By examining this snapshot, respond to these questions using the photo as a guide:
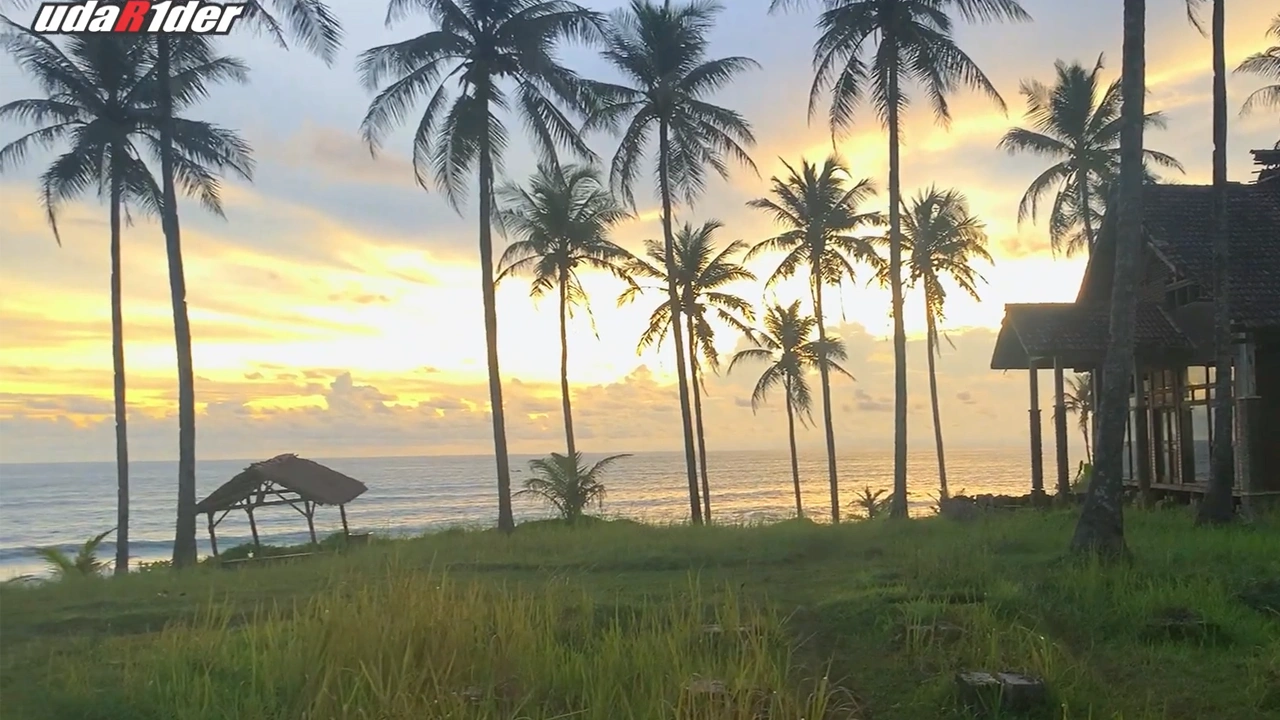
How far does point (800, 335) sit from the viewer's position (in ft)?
111

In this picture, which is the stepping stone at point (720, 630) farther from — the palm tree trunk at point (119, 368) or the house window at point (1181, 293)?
the palm tree trunk at point (119, 368)

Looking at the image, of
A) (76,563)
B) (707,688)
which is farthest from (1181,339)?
(76,563)

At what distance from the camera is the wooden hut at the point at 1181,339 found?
16.8m

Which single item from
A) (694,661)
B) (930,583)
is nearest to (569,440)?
(930,583)

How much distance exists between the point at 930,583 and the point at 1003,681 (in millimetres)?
3636

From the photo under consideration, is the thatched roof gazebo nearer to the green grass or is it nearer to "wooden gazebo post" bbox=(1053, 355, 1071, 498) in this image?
the green grass

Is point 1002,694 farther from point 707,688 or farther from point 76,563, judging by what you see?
point 76,563

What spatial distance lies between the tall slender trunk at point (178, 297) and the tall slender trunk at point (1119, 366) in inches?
616

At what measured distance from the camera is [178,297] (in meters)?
19.6

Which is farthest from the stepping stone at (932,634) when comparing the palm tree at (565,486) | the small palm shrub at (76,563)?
the palm tree at (565,486)

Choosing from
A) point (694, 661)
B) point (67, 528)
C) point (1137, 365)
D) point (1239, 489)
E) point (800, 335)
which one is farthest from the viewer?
point (67, 528)

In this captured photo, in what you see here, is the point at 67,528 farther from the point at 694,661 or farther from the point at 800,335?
the point at 694,661

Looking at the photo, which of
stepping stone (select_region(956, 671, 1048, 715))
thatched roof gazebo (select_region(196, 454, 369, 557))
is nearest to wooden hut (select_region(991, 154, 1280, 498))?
stepping stone (select_region(956, 671, 1048, 715))

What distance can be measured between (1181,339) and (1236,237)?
83.6 inches
